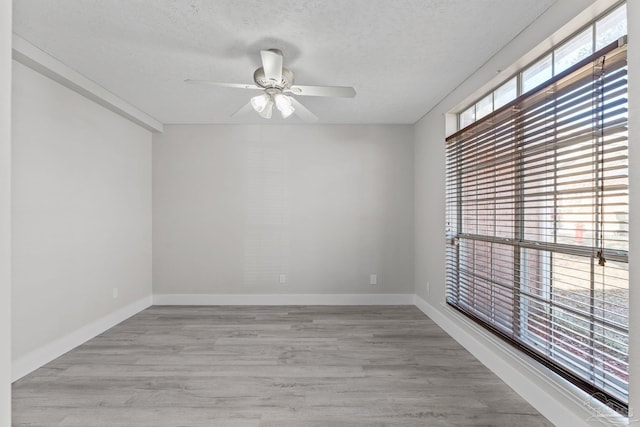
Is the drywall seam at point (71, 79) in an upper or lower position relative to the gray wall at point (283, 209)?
upper

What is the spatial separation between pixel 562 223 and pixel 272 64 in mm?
2075

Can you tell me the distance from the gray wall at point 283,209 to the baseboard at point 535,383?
5.54 feet

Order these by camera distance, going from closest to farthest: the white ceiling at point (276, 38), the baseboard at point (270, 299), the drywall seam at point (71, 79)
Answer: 1. the white ceiling at point (276, 38)
2. the drywall seam at point (71, 79)
3. the baseboard at point (270, 299)

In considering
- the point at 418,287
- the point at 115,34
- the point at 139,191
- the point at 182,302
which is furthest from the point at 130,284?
the point at 418,287

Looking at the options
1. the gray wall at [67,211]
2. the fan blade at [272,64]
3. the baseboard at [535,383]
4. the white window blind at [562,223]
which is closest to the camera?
the white window blind at [562,223]

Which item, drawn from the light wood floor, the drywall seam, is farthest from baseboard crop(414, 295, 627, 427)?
the drywall seam

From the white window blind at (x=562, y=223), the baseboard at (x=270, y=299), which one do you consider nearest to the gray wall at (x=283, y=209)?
the baseboard at (x=270, y=299)

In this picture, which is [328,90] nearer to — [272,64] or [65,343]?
[272,64]

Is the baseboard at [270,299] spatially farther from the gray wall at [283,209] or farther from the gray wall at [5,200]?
the gray wall at [5,200]

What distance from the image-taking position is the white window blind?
1.63m

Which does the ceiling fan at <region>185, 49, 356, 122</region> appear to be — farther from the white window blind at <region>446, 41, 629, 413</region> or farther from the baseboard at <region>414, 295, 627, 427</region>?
the baseboard at <region>414, 295, 627, 427</region>

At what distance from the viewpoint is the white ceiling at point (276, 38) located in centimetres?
202

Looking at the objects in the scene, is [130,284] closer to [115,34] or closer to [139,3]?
[115,34]

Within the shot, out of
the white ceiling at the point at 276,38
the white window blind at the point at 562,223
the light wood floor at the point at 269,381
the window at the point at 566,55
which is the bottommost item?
the light wood floor at the point at 269,381
